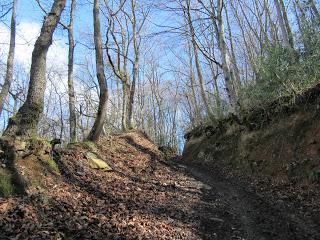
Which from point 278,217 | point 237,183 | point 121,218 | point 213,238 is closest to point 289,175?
point 237,183

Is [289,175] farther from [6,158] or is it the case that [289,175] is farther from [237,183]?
[6,158]

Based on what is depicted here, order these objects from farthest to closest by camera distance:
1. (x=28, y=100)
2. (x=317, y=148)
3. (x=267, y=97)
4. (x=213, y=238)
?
(x=267, y=97) < (x=317, y=148) < (x=28, y=100) < (x=213, y=238)

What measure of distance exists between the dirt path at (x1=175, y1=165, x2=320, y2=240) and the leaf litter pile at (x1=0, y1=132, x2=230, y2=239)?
261 millimetres

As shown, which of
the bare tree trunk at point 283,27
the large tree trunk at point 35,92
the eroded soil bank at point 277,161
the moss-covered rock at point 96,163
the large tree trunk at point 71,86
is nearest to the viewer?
the large tree trunk at point 35,92

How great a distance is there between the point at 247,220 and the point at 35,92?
202 inches

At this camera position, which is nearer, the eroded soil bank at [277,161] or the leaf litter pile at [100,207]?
the leaf litter pile at [100,207]

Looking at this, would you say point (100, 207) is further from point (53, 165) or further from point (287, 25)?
point (287, 25)

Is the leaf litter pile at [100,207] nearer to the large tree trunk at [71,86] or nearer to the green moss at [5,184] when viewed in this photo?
the green moss at [5,184]

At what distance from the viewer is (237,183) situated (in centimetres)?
1055

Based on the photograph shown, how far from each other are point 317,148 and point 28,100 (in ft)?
23.8

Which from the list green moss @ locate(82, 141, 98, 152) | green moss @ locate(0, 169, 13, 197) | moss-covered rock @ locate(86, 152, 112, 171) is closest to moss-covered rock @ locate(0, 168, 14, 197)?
green moss @ locate(0, 169, 13, 197)

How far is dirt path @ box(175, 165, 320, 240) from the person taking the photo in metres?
5.89

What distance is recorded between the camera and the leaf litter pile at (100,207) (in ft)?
17.0

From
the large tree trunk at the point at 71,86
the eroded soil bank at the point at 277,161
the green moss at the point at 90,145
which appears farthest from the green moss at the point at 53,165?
the large tree trunk at the point at 71,86
